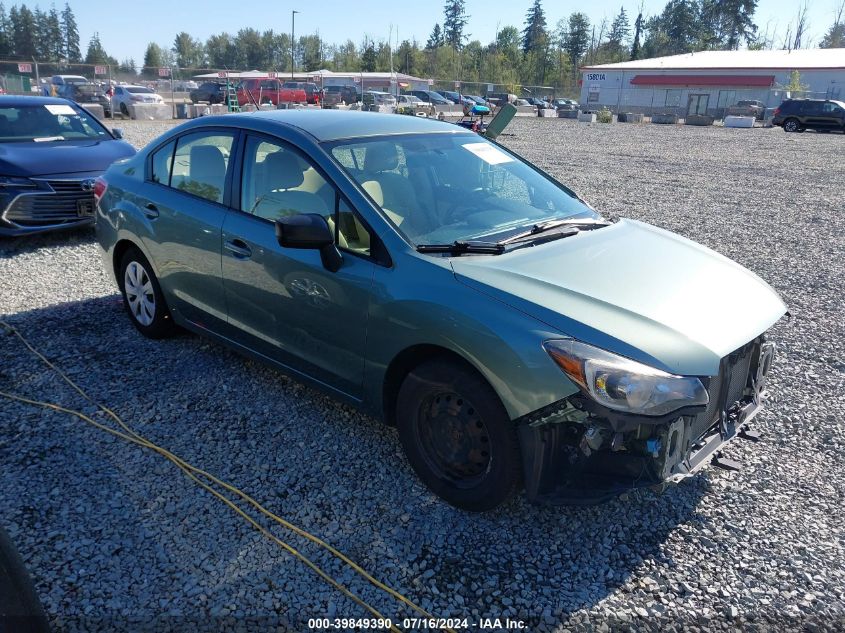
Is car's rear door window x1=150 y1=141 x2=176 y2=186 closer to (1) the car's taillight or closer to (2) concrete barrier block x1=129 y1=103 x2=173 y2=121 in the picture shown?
(1) the car's taillight

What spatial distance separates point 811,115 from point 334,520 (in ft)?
123

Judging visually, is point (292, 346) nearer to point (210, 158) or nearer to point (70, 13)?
point (210, 158)

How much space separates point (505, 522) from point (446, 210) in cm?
164

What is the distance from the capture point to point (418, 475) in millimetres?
3238

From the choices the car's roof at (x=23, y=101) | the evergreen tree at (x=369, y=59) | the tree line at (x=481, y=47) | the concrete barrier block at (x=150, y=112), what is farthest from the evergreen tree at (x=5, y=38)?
the car's roof at (x=23, y=101)

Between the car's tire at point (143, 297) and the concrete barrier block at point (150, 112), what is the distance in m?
26.8

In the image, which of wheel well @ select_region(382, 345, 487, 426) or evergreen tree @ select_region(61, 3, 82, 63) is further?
evergreen tree @ select_region(61, 3, 82, 63)

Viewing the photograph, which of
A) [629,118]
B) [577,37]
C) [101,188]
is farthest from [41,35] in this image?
[101,188]

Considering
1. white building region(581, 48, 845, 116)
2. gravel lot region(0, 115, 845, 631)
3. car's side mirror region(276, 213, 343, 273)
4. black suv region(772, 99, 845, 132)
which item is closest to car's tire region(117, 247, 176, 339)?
gravel lot region(0, 115, 845, 631)

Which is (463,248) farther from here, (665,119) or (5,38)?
(5,38)

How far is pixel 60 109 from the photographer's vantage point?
867 centimetres

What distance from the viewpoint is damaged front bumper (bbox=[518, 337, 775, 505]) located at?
254 cm

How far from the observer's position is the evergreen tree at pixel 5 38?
91.1 metres

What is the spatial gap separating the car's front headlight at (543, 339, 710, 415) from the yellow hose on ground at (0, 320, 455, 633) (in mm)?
1072
